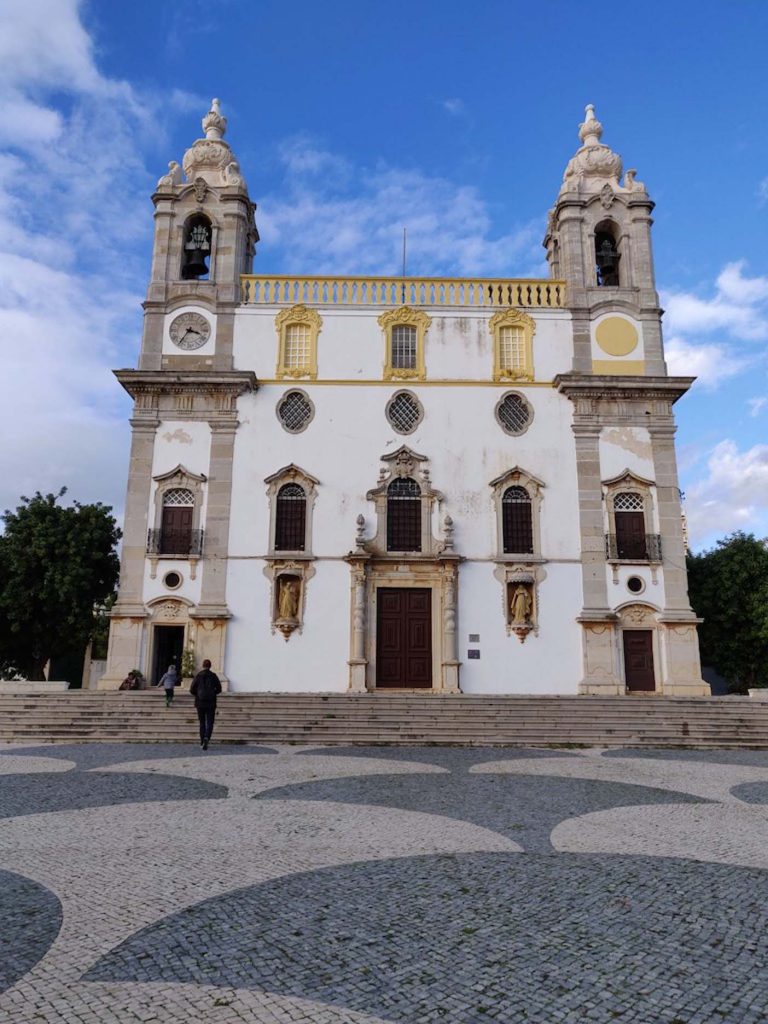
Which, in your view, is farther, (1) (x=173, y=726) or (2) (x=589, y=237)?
(2) (x=589, y=237)

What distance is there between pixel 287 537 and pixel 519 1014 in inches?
668

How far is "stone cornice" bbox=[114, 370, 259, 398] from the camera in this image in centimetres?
2039

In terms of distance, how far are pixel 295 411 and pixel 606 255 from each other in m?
10.8

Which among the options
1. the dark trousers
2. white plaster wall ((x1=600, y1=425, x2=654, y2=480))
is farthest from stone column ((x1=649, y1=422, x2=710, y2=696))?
the dark trousers

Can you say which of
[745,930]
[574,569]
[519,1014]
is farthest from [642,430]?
[519,1014]

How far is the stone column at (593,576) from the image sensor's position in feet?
61.5

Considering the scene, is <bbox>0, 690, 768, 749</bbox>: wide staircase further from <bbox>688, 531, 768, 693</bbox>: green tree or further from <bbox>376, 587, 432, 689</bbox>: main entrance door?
<bbox>688, 531, 768, 693</bbox>: green tree

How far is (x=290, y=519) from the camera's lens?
1995 cm

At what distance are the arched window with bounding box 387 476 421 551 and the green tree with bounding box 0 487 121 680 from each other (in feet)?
31.4

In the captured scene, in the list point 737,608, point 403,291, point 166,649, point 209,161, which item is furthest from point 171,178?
point 737,608

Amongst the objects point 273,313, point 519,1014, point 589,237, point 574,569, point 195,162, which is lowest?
point 519,1014

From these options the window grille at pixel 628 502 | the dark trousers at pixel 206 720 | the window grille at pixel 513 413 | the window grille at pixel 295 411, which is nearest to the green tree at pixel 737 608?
the window grille at pixel 628 502

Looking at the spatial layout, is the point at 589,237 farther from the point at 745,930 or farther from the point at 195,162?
the point at 745,930

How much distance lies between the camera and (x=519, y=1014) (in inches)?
128
